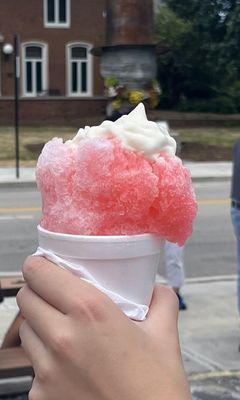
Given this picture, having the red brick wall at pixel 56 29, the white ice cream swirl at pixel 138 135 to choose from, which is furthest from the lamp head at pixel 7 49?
the white ice cream swirl at pixel 138 135

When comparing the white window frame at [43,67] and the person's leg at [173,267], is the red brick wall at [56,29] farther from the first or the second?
the person's leg at [173,267]

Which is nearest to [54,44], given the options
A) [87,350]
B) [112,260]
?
[112,260]

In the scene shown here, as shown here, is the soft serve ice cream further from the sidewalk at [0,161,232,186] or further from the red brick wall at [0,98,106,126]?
the red brick wall at [0,98,106,126]

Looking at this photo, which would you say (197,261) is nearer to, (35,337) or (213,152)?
(35,337)

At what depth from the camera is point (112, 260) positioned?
1.45 meters

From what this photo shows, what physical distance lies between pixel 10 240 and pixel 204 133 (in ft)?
65.6

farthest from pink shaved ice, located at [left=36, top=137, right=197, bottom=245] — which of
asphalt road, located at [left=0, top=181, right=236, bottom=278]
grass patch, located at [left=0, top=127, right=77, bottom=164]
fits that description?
grass patch, located at [left=0, top=127, right=77, bottom=164]

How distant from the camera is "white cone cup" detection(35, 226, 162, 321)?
4.67 feet

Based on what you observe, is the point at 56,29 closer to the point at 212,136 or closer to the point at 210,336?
the point at 212,136

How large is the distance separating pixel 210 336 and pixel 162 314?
4.65m

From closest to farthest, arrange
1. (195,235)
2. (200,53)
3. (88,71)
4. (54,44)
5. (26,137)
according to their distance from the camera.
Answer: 1. (195,235)
2. (26,137)
3. (54,44)
4. (88,71)
5. (200,53)

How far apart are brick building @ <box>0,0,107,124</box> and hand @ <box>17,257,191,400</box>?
35.9 meters

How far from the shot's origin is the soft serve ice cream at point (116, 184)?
1479 millimetres

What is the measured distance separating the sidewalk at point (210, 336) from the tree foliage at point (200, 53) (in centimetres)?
2437
